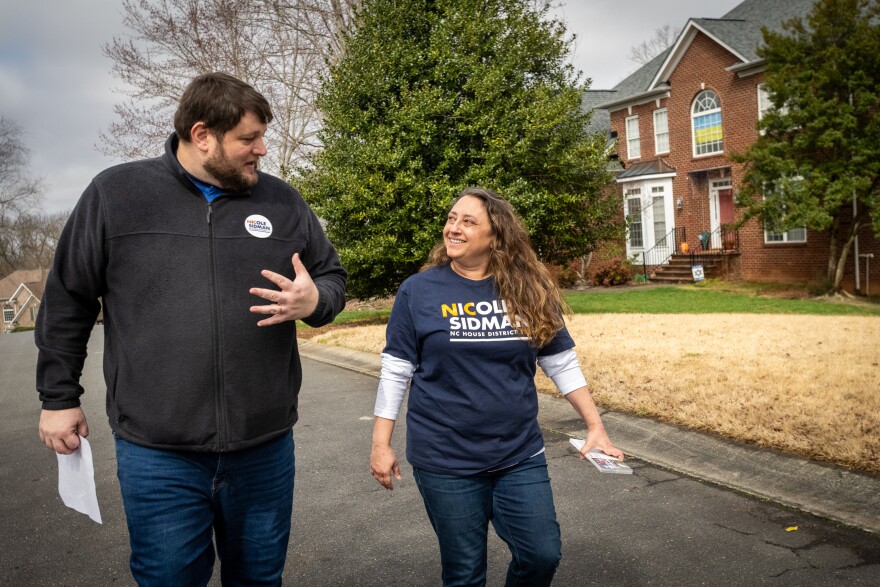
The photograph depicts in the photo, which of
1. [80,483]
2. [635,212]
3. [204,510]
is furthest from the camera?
[635,212]

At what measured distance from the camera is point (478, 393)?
3.09 m

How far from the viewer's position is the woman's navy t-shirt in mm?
3055

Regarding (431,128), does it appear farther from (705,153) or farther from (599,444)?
(705,153)

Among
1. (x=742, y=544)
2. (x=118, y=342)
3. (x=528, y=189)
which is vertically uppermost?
(x=528, y=189)

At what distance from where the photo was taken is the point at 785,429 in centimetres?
616

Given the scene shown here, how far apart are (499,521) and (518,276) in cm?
101

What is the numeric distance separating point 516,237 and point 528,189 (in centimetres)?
1284

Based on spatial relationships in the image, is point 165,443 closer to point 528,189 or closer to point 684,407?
point 684,407

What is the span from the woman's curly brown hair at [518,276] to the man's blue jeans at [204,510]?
1.06 m

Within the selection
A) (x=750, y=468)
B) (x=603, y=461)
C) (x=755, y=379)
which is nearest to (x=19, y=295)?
(x=755, y=379)

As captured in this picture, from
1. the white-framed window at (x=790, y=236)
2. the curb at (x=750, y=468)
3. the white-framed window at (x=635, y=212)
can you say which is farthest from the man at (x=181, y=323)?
the white-framed window at (x=635, y=212)

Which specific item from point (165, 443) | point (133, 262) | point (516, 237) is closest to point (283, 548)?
point (165, 443)

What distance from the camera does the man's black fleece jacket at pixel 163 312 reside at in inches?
106

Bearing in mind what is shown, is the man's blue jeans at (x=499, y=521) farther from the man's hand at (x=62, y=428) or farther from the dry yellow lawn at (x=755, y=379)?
the dry yellow lawn at (x=755, y=379)
